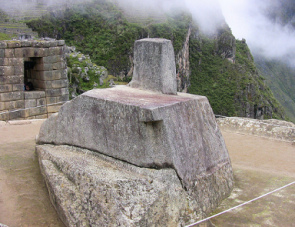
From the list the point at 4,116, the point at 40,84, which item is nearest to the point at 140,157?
the point at 4,116

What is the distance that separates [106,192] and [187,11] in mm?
74697

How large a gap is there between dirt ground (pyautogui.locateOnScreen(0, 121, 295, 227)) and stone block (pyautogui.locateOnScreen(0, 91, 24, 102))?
2.93 metres

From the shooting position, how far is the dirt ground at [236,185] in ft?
12.2

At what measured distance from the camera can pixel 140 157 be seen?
375 cm

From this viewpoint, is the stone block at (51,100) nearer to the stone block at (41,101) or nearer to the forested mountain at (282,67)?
the stone block at (41,101)

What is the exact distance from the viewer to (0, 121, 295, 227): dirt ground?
371 cm

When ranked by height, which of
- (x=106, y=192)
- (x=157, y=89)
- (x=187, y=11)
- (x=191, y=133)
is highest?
(x=187, y=11)

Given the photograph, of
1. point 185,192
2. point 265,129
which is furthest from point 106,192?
point 265,129

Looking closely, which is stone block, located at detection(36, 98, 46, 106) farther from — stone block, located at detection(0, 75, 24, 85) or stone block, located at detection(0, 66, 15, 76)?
stone block, located at detection(0, 66, 15, 76)

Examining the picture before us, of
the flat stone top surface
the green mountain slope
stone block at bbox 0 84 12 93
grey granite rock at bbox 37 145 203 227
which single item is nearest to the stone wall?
stone block at bbox 0 84 12 93

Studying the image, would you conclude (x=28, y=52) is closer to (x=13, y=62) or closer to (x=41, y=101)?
(x=13, y=62)

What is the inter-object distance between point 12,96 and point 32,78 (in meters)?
1.19

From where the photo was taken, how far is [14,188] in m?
4.38

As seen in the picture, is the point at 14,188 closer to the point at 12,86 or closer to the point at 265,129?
the point at 265,129
